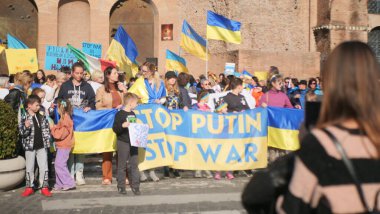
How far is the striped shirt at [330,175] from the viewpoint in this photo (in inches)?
91.6

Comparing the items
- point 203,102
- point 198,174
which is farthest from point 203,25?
point 198,174

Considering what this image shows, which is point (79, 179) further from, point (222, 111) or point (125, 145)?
point (222, 111)

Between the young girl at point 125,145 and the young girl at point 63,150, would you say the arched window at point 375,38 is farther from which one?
the young girl at point 63,150

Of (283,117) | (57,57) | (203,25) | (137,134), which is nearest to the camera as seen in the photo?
(137,134)

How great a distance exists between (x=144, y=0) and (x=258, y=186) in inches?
1017

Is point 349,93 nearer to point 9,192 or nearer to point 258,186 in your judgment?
point 258,186

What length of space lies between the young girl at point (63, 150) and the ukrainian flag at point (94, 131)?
0.59 m

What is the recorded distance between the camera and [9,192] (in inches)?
353

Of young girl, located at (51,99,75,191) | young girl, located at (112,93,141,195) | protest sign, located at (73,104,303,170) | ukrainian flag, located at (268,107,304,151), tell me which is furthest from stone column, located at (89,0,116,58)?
young girl, located at (112,93,141,195)

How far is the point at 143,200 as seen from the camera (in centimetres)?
825

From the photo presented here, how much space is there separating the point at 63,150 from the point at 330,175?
7404mm

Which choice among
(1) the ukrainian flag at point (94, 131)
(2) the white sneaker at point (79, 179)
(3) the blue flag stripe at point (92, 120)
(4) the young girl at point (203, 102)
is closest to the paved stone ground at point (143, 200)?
(2) the white sneaker at point (79, 179)

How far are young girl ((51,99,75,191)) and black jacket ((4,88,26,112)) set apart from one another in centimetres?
129

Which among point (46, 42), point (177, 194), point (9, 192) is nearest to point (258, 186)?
point (177, 194)
